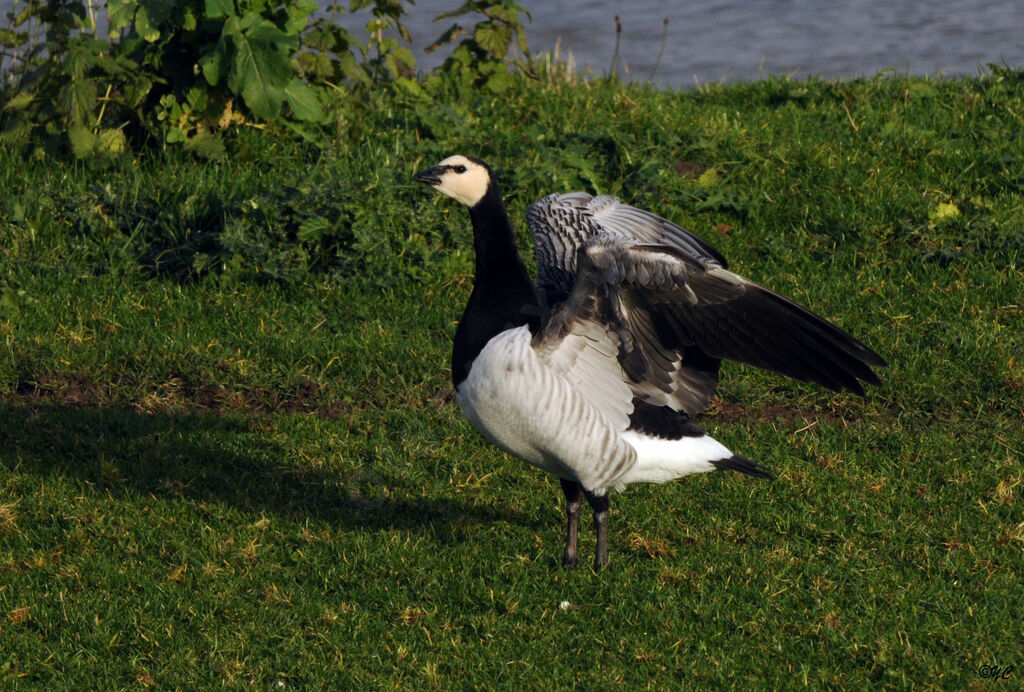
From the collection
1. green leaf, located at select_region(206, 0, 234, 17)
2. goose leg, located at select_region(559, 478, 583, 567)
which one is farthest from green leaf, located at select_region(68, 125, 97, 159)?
goose leg, located at select_region(559, 478, 583, 567)

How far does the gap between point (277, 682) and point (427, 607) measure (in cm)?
75

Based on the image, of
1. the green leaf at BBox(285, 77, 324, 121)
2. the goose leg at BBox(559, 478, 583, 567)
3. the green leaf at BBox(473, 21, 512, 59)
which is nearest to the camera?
the goose leg at BBox(559, 478, 583, 567)

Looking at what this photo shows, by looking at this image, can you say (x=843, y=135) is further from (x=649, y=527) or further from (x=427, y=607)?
(x=427, y=607)

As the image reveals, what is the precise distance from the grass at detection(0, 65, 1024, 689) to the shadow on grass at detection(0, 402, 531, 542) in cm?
2

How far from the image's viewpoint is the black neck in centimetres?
505

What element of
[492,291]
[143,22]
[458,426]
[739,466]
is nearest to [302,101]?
[143,22]

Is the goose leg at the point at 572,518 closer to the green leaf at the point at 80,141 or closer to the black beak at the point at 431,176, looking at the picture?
the black beak at the point at 431,176

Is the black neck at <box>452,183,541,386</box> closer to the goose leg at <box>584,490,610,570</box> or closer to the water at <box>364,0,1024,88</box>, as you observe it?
the goose leg at <box>584,490,610,570</box>

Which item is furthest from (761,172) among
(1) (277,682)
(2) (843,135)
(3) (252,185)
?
(1) (277,682)

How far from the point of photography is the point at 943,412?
6633 mm

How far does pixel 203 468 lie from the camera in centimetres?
618

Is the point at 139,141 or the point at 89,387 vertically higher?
the point at 139,141

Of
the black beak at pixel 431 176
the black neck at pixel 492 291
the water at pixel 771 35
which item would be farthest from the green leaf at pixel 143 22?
the water at pixel 771 35

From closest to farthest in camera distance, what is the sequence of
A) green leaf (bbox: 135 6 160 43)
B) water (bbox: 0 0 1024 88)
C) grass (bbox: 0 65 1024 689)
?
grass (bbox: 0 65 1024 689) < green leaf (bbox: 135 6 160 43) < water (bbox: 0 0 1024 88)
